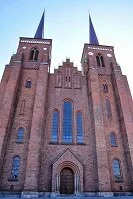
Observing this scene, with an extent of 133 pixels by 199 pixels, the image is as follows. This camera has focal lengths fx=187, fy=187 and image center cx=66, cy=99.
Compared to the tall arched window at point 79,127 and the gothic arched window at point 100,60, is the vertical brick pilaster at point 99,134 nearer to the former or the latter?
the tall arched window at point 79,127

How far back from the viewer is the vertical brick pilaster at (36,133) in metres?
15.6

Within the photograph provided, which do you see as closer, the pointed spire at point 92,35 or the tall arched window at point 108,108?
the tall arched window at point 108,108

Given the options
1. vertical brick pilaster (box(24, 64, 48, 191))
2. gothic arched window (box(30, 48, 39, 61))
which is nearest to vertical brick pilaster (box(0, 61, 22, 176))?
vertical brick pilaster (box(24, 64, 48, 191))

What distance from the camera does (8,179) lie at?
16.2m

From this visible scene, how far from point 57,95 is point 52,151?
6711 mm

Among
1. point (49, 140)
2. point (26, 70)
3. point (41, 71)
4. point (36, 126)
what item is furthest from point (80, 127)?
A: point (26, 70)

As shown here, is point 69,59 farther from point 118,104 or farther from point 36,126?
point 36,126

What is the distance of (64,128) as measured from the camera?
19922mm

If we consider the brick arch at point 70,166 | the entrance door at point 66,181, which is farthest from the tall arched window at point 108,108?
the entrance door at point 66,181

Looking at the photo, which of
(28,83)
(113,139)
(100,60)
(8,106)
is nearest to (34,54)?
(28,83)

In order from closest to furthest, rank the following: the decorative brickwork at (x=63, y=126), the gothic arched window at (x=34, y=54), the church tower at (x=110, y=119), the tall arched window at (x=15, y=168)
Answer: the tall arched window at (x=15, y=168)
the decorative brickwork at (x=63, y=126)
the church tower at (x=110, y=119)
the gothic arched window at (x=34, y=54)

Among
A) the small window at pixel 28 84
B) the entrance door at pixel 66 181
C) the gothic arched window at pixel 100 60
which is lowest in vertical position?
the entrance door at pixel 66 181

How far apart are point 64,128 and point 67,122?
0.81 meters

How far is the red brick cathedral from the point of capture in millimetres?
16594
